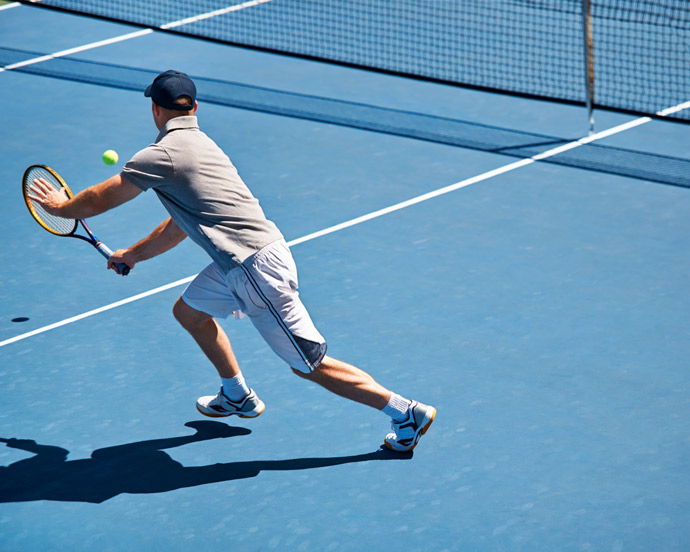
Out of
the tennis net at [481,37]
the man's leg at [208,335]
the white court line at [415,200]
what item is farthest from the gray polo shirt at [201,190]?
the tennis net at [481,37]

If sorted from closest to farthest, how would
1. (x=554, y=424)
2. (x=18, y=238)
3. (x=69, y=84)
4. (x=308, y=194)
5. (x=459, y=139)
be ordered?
1. (x=554, y=424)
2. (x=18, y=238)
3. (x=308, y=194)
4. (x=459, y=139)
5. (x=69, y=84)

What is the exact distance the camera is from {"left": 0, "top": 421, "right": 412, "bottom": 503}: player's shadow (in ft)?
17.1

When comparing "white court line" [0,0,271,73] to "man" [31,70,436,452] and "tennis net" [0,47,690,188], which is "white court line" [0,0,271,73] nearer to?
"tennis net" [0,47,690,188]

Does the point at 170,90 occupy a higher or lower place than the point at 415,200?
higher

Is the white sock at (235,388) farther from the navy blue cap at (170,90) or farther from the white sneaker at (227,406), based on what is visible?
the navy blue cap at (170,90)

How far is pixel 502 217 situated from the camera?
804cm

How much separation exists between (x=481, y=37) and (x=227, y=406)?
26.2ft

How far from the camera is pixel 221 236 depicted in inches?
202

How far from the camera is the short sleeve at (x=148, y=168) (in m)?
4.95

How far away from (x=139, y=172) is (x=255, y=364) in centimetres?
174

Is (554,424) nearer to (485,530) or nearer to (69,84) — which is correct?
(485,530)

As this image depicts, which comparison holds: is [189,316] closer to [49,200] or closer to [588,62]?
[49,200]

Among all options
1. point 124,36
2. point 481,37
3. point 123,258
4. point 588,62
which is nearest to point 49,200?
point 123,258

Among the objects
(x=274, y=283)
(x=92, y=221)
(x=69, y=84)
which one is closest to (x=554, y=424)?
(x=274, y=283)
